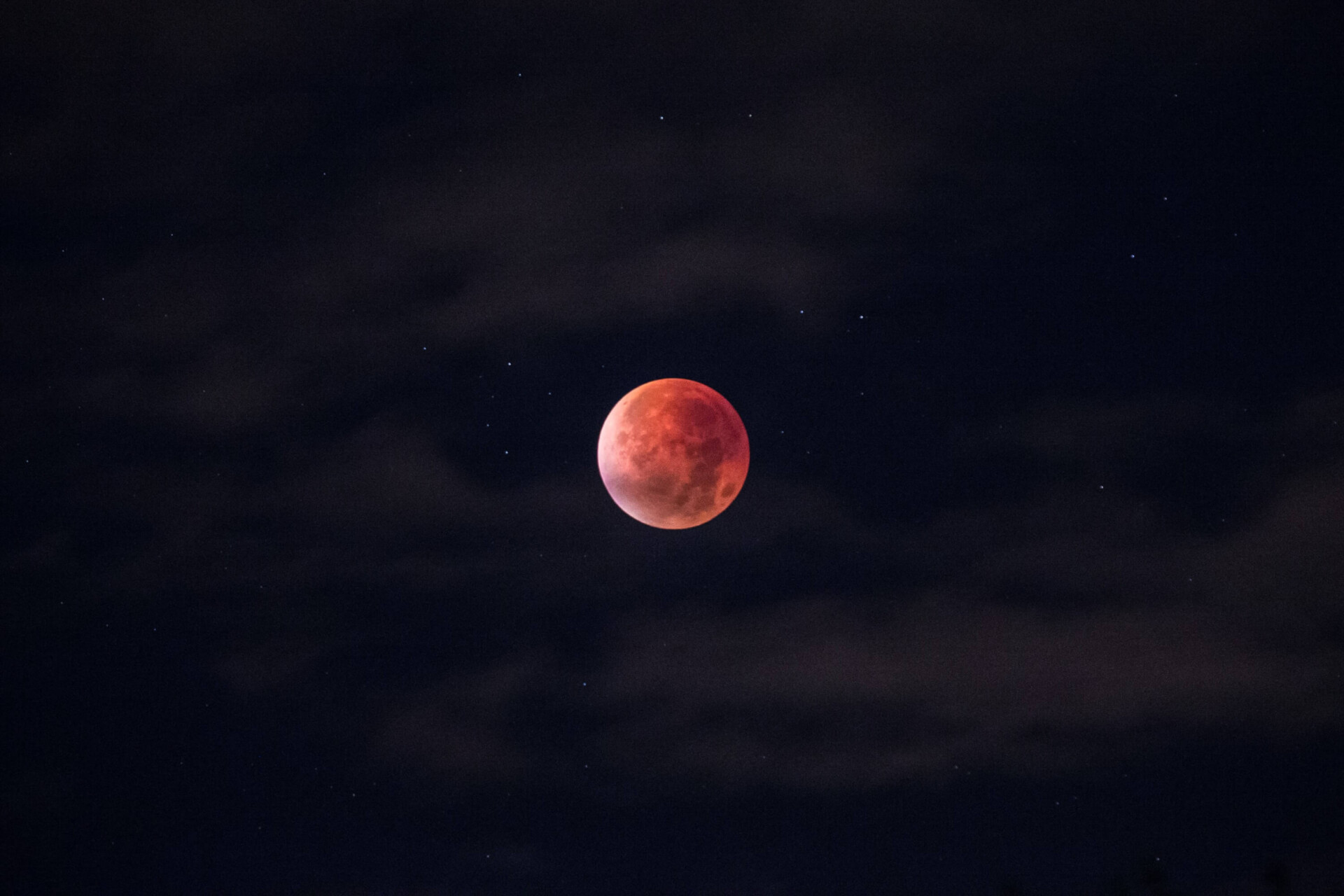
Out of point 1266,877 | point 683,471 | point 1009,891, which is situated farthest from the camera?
point 1009,891

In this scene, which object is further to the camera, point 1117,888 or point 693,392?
point 1117,888

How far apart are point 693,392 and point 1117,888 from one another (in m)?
52.7

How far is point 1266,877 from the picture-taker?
4562 cm

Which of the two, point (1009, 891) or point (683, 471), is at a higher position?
point (683, 471)

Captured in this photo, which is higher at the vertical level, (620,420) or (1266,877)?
(620,420)

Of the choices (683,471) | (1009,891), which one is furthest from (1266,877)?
(683,471)

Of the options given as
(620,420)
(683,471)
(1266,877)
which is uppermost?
(620,420)

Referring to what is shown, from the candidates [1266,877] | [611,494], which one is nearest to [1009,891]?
[1266,877]

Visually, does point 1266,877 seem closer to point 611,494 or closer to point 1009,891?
point 1009,891

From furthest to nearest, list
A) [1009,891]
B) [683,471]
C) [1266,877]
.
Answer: [1009,891] < [1266,877] < [683,471]

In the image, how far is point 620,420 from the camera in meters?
27.7

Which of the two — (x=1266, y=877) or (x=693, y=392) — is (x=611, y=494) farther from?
(x=1266, y=877)

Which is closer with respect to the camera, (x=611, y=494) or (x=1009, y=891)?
(x=611, y=494)

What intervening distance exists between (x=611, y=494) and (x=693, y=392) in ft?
10.6
